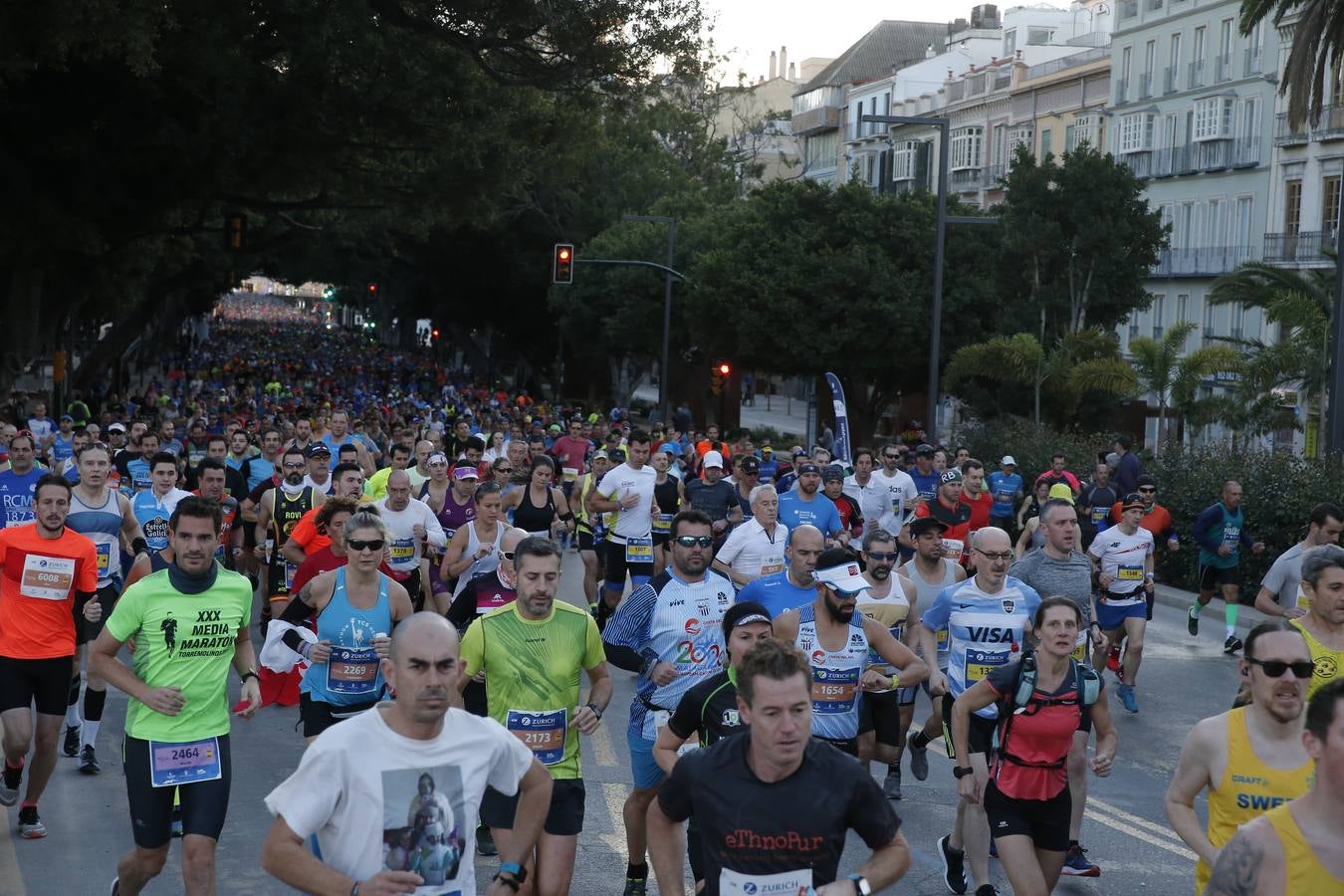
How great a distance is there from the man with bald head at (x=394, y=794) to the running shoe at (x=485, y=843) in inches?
151

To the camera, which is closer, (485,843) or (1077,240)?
(485,843)

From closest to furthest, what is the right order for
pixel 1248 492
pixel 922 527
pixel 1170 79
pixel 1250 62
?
pixel 922 527
pixel 1248 492
pixel 1250 62
pixel 1170 79

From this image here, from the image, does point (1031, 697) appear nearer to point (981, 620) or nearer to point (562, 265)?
point (981, 620)

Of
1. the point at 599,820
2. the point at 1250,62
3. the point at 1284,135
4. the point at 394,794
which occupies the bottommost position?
the point at 599,820

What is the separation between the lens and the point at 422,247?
6650 centimetres

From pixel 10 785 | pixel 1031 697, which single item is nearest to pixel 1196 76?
pixel 1031 697

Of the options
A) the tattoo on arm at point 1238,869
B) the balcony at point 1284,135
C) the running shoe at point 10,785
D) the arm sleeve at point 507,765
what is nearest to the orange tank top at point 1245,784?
the tattoo on arm at point 1238,869

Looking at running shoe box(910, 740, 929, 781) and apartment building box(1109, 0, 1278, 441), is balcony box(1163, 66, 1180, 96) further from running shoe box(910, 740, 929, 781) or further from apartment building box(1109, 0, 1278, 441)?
running shoe box(910, 740, 929, 781)

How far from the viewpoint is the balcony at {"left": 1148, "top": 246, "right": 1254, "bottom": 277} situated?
48312 mm

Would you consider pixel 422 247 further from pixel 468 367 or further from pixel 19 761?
pixel 19 761

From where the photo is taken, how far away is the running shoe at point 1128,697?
12.7 meters

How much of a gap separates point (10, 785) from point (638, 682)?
3.33 m

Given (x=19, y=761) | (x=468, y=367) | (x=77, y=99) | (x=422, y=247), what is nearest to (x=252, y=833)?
(x=19, y=761)

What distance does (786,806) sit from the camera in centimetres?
447
